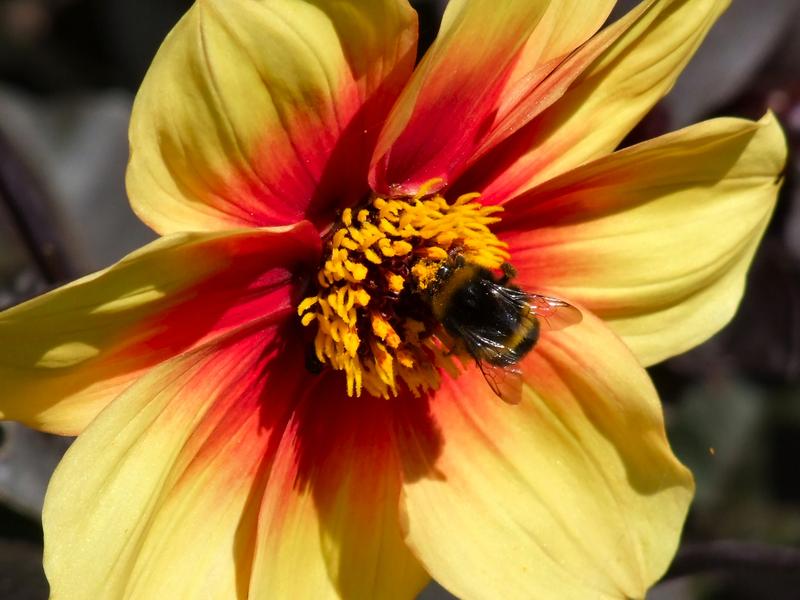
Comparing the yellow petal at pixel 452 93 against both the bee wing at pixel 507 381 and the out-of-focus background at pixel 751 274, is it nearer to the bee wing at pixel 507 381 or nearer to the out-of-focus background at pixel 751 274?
the bee wing at pixel 507 381

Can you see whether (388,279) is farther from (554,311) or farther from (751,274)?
(751,274)

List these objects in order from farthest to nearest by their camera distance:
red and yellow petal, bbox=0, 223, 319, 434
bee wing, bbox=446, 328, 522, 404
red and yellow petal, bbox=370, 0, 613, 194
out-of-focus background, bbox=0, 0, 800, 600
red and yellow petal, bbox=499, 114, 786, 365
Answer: out-of-focus background, bbox=0, 0, 800, 600
red and yellow petal, bbox=499, 114, 786, 365
bee wing, bbox=446, 328, 522, 404
red and yellow petal, bbox=370, 0, 613, 194
red and yellow petal, bbox=0, 223, 319, 434

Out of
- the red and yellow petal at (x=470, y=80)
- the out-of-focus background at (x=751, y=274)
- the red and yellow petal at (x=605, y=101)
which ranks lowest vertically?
the out-of-focus background at (x=751, y=274)

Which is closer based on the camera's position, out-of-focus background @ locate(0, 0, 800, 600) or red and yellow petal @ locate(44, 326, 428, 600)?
red and yellow petal @ locate(44, 326, 428, 600)

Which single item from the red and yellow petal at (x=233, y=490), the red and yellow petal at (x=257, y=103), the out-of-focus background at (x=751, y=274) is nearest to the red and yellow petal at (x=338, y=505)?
the red and yellow petal at (x=233, y=490)

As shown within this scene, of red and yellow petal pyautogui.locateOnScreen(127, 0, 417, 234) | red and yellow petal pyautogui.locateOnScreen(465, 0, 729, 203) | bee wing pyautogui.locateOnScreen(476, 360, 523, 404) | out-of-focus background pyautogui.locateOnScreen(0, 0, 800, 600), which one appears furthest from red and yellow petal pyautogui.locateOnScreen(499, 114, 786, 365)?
out-of-focus background pyautogui.locateOnScreen(0, 0, 800, 600)

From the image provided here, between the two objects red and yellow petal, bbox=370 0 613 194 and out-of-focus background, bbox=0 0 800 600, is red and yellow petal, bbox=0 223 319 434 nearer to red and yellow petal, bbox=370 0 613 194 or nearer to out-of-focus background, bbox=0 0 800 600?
red and yellow petal, bbox=370 0 613 194

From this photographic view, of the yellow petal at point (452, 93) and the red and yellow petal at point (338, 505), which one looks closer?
the yellow petal at point (452, 93)
